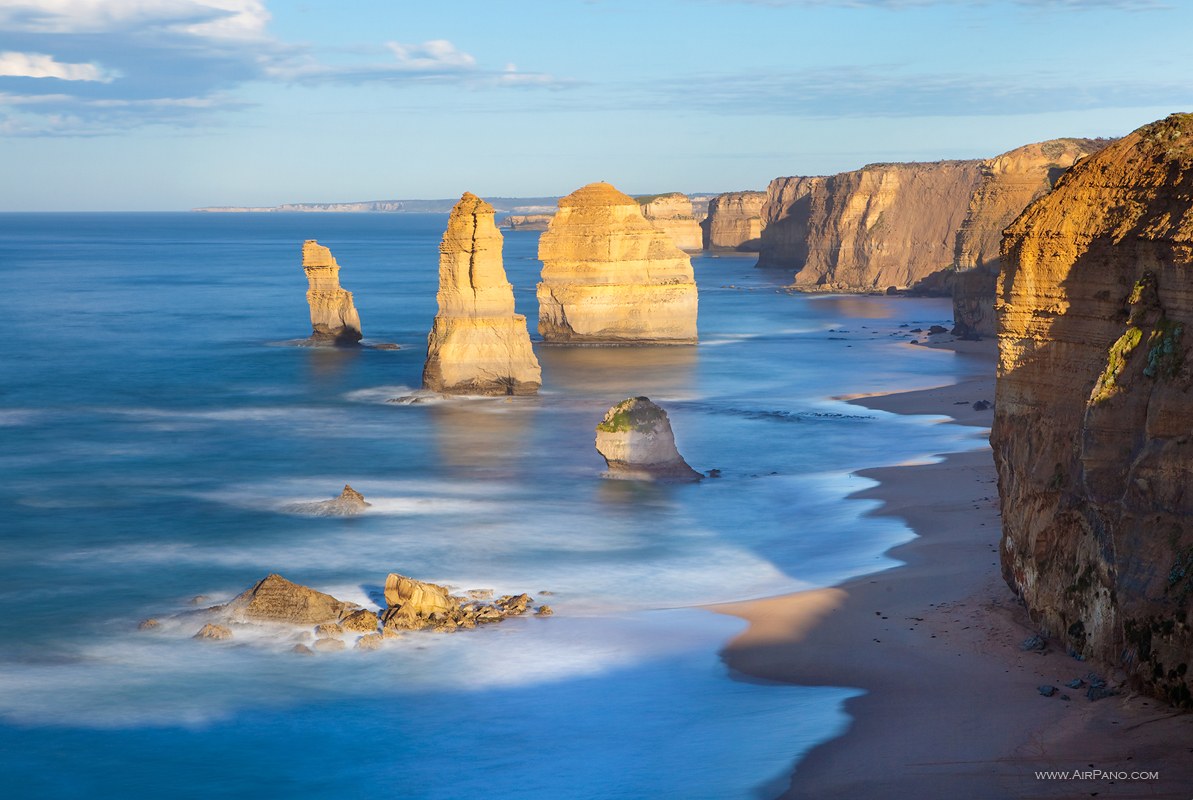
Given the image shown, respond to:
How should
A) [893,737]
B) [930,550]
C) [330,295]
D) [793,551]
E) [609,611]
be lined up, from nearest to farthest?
[893,737]
[609,611]
[930,550]
[793,551]
[330,295]

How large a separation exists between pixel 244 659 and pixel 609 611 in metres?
6.78

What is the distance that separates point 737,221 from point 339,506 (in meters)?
164

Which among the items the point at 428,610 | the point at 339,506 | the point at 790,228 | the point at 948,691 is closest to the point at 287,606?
the point at 428,610

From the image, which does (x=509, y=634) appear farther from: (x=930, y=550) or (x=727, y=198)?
(x=727, y=198)

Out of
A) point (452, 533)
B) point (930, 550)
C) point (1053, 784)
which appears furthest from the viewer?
point (452, 533)

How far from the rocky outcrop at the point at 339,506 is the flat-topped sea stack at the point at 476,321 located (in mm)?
18225

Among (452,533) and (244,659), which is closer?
(244,659)

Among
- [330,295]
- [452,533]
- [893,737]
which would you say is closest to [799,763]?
[893,737]

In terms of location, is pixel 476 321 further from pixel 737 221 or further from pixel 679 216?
pixel 737 221

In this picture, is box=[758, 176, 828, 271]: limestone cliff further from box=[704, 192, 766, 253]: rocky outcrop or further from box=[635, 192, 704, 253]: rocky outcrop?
box=[704, 192, 766, 253]: rocky outcrop

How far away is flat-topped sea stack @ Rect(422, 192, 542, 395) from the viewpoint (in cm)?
5238

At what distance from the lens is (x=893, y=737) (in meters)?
17.5

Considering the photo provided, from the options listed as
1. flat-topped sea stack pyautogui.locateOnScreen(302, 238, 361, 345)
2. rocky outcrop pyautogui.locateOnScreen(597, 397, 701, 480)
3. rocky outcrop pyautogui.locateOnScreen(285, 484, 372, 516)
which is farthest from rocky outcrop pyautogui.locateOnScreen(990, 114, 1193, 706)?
flat-topped sea stack pyautogui.locateOnScreen(302, 238, 361, 345)

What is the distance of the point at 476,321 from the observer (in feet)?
173
